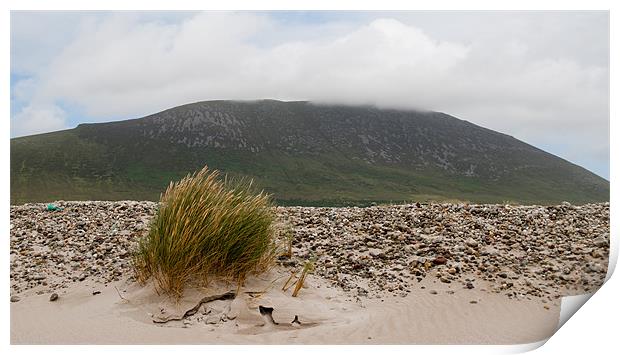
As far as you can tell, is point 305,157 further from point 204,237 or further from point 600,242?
point 204,237

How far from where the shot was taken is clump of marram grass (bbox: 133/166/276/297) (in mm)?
7125

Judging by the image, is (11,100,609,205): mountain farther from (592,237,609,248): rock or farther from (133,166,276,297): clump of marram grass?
(592,237,609,248): rock

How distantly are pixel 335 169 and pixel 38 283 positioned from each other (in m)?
112

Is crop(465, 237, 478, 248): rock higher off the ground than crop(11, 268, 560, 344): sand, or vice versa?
crop(465, 237, 478, 248): rock

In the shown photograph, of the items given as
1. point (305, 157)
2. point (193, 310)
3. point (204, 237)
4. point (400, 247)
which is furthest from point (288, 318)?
point (305, 157)

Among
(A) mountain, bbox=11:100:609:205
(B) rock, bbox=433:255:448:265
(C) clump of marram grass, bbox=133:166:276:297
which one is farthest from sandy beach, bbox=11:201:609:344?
(A) mountain, bbox=11:100:609:205

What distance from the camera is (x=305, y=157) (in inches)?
4983

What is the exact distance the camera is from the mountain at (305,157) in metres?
97.5

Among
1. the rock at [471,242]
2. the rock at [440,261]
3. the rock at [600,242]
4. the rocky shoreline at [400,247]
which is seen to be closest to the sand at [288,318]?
the rocky shoreline at [400,247]

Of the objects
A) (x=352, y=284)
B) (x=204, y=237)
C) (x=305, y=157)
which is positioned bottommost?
(x=352, y=284)

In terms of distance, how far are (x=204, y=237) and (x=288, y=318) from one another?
1.56 metres

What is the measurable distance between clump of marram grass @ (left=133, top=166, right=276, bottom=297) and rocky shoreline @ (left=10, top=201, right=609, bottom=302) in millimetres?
985

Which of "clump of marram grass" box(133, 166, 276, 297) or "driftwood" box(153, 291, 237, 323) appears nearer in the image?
→ "driftwood" box(153, 291, 237, 323)

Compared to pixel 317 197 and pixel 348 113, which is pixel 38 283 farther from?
pixel 348 113
